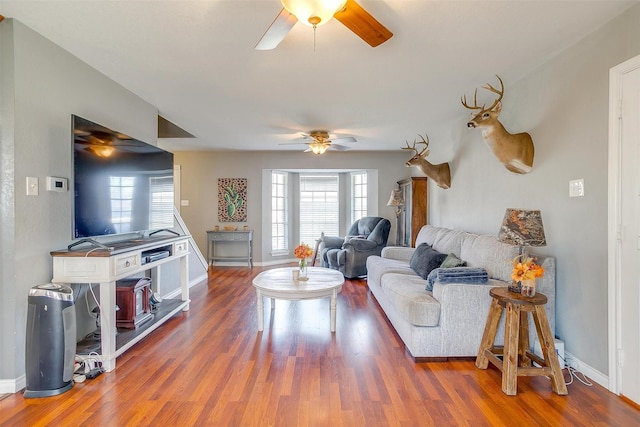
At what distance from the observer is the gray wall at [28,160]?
6.77 ft

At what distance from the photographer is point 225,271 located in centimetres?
609

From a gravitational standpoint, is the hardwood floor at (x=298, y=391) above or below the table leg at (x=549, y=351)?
below

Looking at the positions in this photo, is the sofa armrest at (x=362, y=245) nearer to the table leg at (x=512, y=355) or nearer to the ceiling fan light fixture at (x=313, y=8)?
the table leg at (x=512, y=355)

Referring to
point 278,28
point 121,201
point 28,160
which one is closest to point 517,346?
point 278,28

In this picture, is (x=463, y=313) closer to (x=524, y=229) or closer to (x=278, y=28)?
(x=524, y=229)

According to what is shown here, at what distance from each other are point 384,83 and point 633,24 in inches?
67.1

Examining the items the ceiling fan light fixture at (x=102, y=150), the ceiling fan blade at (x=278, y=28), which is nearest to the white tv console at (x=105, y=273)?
the ceiling fan light fixture at (x=102, y=150)

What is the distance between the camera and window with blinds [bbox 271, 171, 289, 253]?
7.02 metres

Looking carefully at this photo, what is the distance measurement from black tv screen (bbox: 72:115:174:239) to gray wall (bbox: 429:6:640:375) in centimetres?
356

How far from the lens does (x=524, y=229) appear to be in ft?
7.43

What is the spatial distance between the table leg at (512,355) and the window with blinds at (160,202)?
10.6ft

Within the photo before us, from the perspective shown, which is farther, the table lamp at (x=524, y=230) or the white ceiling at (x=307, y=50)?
the table lamp at (x=524, y=230)

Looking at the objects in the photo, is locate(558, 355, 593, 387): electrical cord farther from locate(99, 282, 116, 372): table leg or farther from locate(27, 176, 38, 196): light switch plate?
locate(27, 176, 38, 196): light switch plate

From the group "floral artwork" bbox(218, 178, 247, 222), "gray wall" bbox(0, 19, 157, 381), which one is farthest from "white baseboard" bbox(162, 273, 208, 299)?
"gray wall" bbox(0, 19, 157, 381)
